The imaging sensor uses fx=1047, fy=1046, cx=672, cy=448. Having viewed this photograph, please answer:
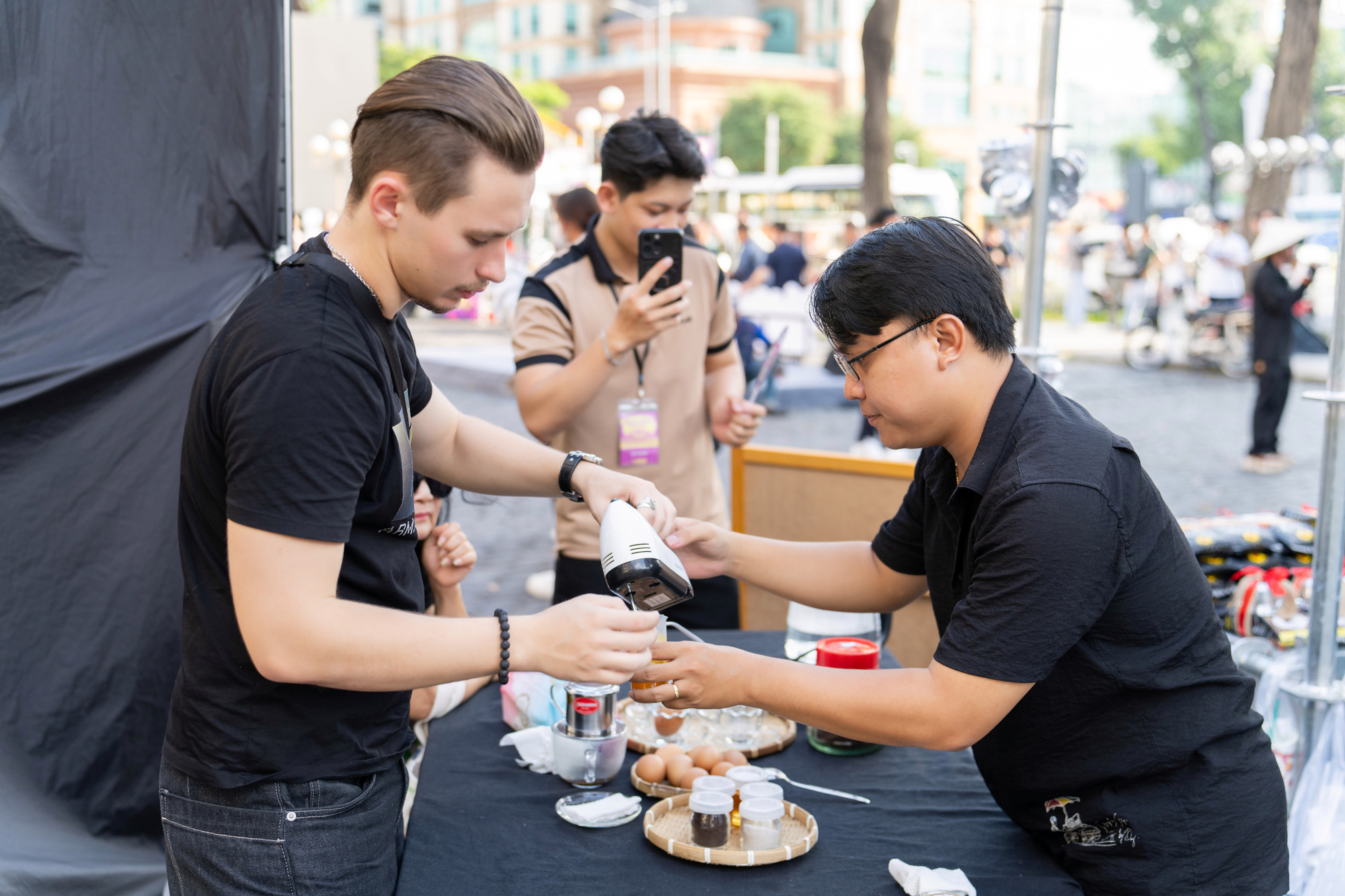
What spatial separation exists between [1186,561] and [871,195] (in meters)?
12.0

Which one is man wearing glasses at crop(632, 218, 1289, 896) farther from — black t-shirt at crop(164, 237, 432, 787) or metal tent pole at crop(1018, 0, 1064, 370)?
metal tent pole at crop(1018, 0, 1064, 370)

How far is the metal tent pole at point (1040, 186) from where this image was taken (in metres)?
3.48

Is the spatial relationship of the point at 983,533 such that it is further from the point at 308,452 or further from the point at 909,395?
the point at 308,452

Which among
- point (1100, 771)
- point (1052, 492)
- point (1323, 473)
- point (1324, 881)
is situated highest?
point (1052, 492)

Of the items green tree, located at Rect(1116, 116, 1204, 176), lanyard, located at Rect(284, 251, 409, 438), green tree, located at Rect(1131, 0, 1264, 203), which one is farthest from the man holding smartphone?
→ green tree, located at Rect(1116, 116, 1204, 176)

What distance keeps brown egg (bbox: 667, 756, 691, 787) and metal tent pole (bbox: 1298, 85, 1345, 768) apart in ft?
5.83

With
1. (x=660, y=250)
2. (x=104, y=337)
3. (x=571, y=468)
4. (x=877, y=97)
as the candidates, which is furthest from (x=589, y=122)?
(x=571, y=468)

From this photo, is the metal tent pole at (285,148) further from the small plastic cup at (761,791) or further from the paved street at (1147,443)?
the small plastic cup at (761,791)

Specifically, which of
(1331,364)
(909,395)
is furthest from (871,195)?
(909,395)

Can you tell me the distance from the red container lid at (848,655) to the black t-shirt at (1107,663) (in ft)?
1.34

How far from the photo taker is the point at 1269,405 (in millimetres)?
8438

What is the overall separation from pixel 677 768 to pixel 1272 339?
27.6 feet

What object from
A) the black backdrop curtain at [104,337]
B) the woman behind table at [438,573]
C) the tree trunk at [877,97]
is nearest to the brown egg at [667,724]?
the woman behind table at [438,573]

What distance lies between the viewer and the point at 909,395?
1686 mm
